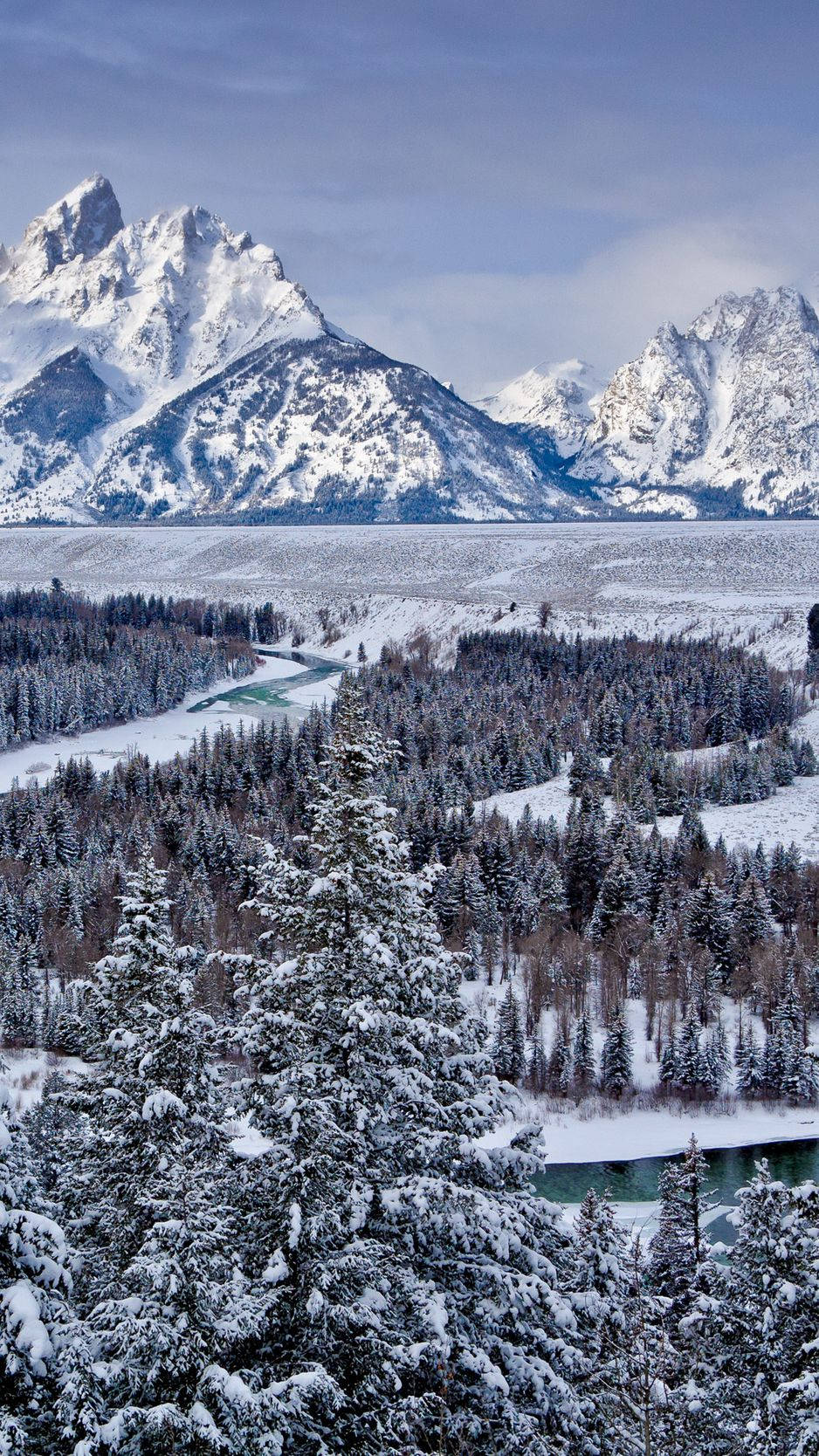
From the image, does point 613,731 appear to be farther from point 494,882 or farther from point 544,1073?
point 544,1073

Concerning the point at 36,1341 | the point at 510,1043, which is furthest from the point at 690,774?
the point at 36,1341

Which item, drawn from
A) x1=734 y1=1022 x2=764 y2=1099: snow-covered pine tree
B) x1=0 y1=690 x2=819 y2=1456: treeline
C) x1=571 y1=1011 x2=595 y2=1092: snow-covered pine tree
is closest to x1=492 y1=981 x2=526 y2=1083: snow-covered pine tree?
x1=571 y1=1011 x2=595 y2=1092: snow-covered pine tree

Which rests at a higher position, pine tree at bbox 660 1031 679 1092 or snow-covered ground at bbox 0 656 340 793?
snow-covered ground at bbox 0 656 340 793

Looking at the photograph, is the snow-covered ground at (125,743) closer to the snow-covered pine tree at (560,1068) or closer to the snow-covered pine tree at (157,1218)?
the snow-covered pine tree at (560,1068)

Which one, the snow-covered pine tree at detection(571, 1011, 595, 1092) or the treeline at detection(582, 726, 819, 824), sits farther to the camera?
the treeline at detection(582, 726, 819, 824)

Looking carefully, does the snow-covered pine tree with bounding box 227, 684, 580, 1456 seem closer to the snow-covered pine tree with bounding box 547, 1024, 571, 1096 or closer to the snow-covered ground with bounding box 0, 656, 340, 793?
the snow-covered pine tree with bounding box 547, 1024, 571, 1096
